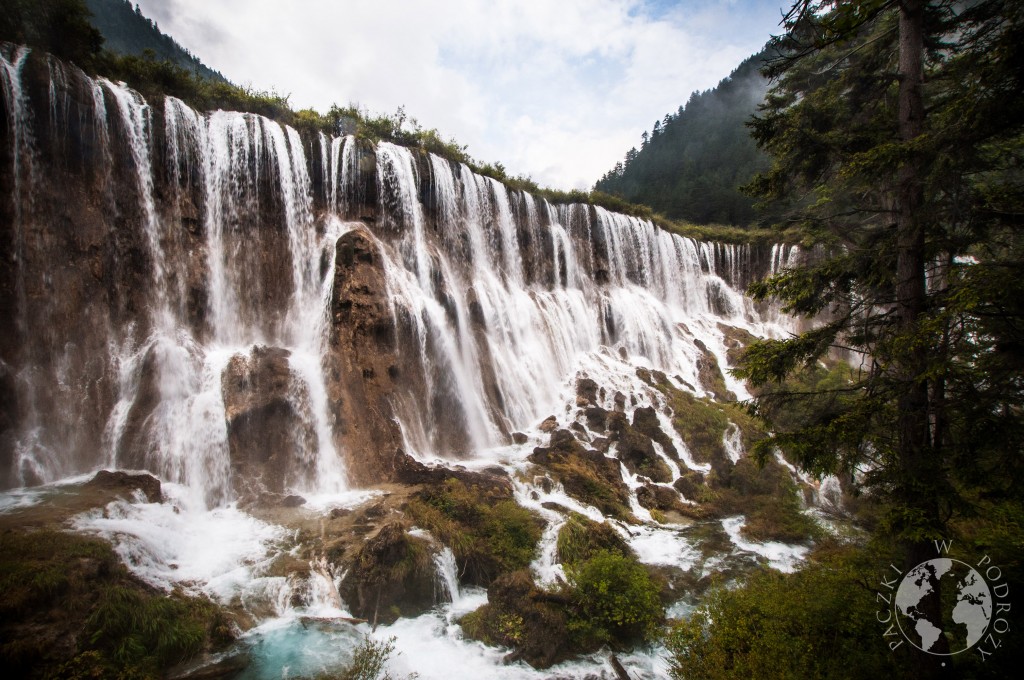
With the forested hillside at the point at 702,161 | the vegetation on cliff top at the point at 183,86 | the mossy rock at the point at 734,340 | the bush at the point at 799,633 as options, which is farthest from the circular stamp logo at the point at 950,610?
the forested hillside at the point at 702,161

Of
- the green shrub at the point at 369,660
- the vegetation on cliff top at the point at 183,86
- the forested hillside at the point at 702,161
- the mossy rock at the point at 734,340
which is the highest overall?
the forested hillside at the point at 702,161

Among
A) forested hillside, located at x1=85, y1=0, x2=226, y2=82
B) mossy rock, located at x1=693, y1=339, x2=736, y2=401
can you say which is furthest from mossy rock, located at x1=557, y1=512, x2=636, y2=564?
forested hillside, located at x1=85, y1=0, x2=226, y2=82

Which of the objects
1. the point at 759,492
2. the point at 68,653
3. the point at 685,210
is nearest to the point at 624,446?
the point at 759,492

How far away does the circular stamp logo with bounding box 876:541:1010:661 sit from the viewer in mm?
4273

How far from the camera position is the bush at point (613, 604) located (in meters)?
8.27

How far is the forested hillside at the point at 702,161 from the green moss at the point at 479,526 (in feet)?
97.3

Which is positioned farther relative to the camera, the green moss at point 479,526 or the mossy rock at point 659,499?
the mossy rock at point 659,499

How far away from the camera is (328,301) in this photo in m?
15.5

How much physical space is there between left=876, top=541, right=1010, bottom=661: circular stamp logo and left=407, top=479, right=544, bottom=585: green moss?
23.0 feet

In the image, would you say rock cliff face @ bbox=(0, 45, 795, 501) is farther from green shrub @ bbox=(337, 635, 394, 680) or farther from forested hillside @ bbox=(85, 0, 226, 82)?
forested hillside @ bbox=(85, 0, 226, 82)

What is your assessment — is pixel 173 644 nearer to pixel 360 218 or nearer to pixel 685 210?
pixel 360 218

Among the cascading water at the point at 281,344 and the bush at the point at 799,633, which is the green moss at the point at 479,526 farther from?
the bush at the point at 799,633

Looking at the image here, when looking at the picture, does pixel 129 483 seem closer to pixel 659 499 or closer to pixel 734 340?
pixel 659 499

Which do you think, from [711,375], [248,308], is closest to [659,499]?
[711,375]
